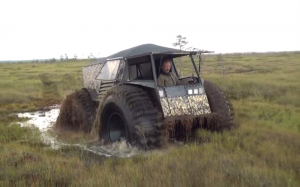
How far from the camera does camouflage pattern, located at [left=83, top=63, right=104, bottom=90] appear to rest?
29.1 feet

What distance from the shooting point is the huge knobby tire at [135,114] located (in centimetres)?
567

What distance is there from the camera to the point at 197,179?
374 cm

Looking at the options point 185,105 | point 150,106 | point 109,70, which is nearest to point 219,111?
point 185,105

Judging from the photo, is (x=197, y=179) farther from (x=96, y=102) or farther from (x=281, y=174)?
(x=96, y=102)

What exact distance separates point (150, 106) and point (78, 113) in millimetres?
3577

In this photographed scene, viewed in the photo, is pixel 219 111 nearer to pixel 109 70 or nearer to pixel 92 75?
pixel 109 70

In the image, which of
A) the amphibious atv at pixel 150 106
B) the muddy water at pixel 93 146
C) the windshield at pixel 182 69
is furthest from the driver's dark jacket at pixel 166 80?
the muddy water at pixel 93 146

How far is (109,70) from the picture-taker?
8.30 metres

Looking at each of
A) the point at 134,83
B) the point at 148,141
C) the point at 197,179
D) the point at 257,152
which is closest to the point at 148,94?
the point at 134,83

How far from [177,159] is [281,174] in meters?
1.38

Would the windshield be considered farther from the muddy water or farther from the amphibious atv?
the muddy water

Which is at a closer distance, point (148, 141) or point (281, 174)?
point (281, 174)

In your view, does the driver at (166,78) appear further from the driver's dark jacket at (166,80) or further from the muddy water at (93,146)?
the muddy water at (93,146)

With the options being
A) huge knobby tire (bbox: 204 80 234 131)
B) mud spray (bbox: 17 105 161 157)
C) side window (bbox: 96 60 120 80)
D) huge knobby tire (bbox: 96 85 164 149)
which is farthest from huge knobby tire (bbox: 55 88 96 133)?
huge knobby tire (bbox: 204 80 234 131)
